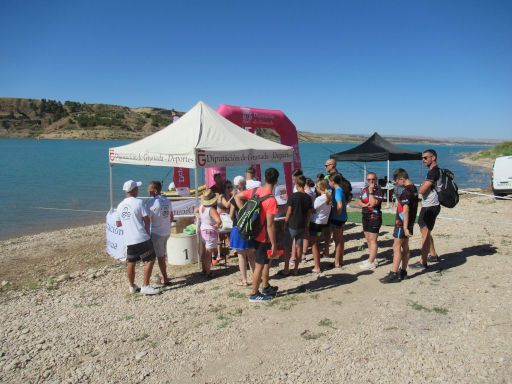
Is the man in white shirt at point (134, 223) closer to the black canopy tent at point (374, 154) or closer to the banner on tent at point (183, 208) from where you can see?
the banner on tent at point (183, 208)

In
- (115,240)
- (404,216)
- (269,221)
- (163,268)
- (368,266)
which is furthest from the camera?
(115,240)

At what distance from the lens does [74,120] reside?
115062 millimetres

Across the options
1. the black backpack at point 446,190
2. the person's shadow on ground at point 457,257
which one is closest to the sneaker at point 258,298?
the person's shadow on ground at point 457,257

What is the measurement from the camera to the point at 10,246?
389 inches

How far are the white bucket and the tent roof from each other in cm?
127

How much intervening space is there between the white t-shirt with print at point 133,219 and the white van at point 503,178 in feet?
45.4

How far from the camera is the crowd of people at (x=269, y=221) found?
15.2 ft

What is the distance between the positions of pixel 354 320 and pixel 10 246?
923 centimetres

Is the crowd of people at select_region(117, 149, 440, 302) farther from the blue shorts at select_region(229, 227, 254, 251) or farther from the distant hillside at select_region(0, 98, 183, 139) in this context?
the distant hillside at select_region(0, 98, 183, 139)

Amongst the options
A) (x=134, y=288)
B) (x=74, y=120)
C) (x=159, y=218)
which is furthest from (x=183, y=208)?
(x=74, y=120)

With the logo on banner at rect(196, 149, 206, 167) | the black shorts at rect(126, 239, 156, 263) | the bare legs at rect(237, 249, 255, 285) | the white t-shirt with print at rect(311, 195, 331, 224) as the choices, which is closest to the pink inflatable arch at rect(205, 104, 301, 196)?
the logo on banner at rect(196, 149, 206, 167)

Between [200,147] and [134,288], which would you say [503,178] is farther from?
[134,288]

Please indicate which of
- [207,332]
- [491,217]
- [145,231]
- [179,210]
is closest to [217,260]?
[179,210]

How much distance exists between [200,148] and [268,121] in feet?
14.1
